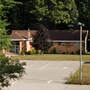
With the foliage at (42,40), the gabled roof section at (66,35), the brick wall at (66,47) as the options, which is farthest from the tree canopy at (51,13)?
the foliage at (42,40)

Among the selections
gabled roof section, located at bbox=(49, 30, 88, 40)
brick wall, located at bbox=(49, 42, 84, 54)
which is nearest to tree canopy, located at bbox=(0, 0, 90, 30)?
gabled roof section, located at bbox=(49, 30, 88, 40)

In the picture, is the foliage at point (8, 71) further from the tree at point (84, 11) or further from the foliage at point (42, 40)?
the tree at point (84, 11)

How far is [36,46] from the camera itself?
51031mm

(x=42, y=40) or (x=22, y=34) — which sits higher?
(x=22, y=34)

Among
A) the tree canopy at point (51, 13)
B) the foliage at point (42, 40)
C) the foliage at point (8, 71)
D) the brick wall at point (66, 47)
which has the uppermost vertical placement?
the tree canopy at point (51, 13)

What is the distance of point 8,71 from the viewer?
17.4 feet

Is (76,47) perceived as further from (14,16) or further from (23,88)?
(23,88)

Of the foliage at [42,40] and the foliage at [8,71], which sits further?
the foliage at [42,40]

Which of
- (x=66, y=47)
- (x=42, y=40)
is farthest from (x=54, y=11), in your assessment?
(x=42, y=40)

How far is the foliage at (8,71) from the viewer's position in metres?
5.32

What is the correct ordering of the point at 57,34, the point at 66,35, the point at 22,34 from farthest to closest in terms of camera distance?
the point at 57,34, the point at 66,35, the point at 22,34

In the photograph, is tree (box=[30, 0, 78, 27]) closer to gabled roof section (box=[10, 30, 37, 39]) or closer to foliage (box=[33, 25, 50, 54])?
gabled roof section (box=[10, 30, 37, 39])

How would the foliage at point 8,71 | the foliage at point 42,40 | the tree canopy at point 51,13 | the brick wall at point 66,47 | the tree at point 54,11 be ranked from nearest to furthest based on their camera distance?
the foliage at point 8,71 → the foliage at point 42,40 → the brick wall at point 66,47 → the tree at point 54,11 → the tree canopy at point 51,13

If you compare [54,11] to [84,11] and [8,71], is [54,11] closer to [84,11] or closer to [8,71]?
[84,11]
